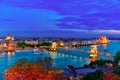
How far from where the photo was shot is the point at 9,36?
64.3 m

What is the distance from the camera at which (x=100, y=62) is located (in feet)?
51.4

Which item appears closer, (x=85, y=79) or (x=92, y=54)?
(x=85, y=79)

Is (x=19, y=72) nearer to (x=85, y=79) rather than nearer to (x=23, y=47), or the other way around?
(x=85, y=79)

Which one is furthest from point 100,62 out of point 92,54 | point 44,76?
point 92,54

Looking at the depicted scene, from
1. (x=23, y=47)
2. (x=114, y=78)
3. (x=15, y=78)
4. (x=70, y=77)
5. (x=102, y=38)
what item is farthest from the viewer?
(x=102, y=38)

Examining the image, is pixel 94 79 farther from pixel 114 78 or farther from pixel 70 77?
pixel 70 77

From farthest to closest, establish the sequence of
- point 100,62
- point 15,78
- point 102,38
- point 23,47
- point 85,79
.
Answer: point 102,38, point 23,47, point 100,62, point 85,79, point 15,78

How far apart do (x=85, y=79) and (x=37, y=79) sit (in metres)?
2.77

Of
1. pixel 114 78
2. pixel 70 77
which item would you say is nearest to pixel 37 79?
pixel 114 78

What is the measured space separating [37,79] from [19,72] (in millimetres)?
342

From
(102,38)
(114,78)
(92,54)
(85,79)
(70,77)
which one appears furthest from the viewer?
(102,38)

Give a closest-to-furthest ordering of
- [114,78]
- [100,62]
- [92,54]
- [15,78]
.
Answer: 1. [15,78]
2. [114,78]
3. [100,62]
4. [92,54]

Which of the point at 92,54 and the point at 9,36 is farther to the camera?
the point at 9,36

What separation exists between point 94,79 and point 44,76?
91.6 inches
